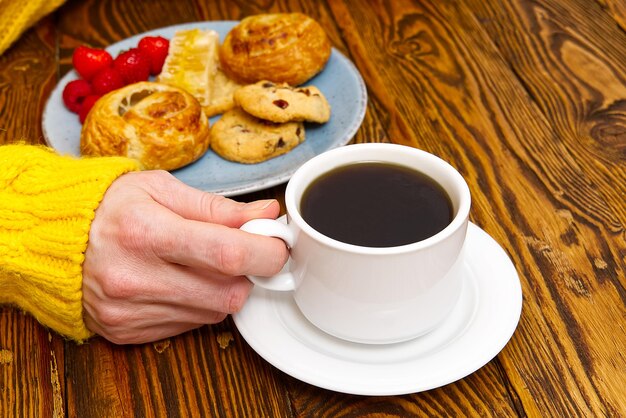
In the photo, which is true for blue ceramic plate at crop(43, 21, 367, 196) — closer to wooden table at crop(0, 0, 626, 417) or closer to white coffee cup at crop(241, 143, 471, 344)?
wooden table at crop(0, 0, 626, 417)

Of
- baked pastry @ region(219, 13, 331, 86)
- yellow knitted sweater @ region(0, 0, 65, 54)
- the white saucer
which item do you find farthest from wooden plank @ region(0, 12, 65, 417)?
yellow knitted sweater @ region(0, 0, 65, 54)

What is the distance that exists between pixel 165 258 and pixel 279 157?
0.54m

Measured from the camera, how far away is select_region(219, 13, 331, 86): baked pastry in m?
1.49

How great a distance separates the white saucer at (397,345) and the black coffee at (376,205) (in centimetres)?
14

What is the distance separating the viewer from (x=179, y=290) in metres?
0.86

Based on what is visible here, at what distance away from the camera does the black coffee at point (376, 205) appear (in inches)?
31.0

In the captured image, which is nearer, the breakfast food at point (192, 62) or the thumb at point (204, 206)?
the thumb at point (204, 206)

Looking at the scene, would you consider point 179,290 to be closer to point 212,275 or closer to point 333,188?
point 212,275

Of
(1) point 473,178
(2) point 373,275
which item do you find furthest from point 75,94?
(2) point 373,275

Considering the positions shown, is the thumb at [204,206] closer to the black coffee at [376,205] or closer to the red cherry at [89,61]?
the black coffee at [376,205]

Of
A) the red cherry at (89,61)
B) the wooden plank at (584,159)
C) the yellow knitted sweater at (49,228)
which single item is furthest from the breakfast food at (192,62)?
the wooden plank at (584,159)

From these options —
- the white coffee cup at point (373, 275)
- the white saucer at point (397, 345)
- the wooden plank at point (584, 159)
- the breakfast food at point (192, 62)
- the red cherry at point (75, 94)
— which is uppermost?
the white coffee cup at point (373, 275)

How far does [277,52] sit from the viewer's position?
58.9 inches

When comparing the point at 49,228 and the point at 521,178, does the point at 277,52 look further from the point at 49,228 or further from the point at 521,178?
the point at 49,228
